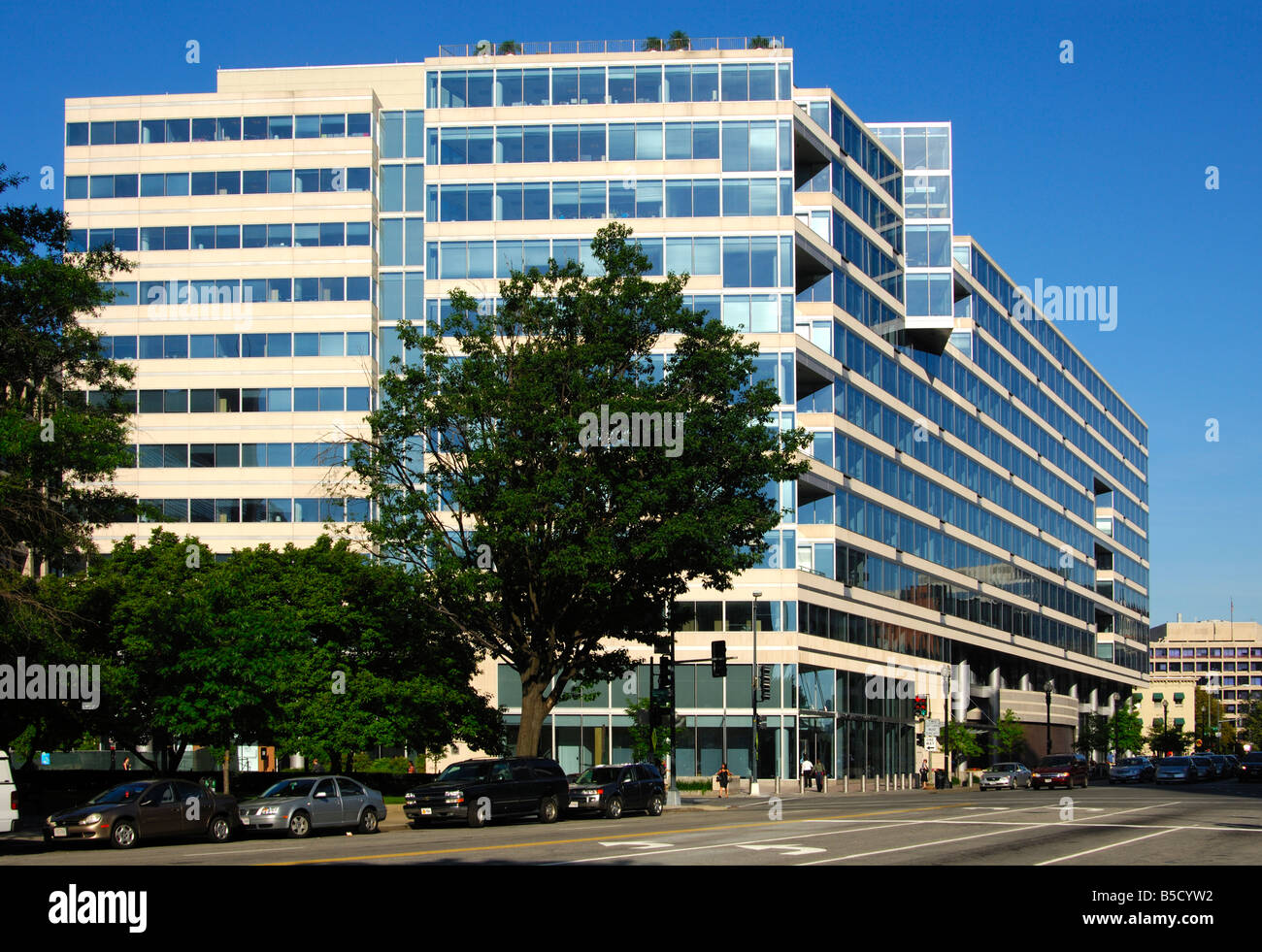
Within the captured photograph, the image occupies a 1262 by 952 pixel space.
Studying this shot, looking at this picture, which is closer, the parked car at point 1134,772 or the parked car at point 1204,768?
the parked car at point 1134,772

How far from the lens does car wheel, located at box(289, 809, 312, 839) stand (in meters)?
29.8

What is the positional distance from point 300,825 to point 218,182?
54.9 m

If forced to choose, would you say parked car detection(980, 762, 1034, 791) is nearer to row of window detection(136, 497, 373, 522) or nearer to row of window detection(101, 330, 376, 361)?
row of window detection(136, 497, 373, 522)

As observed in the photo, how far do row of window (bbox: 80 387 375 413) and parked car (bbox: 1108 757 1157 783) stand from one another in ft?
154

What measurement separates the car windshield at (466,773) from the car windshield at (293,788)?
3386 millimetres

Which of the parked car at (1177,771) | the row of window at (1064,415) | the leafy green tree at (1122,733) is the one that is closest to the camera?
the parked car at (1177,771)

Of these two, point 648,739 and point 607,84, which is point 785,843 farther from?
point 607,84

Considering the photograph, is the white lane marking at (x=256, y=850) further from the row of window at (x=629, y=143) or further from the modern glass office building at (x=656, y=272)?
the row of window at (x=629, y=143)

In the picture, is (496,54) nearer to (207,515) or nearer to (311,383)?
(311,383)

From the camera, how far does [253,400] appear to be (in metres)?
74.9

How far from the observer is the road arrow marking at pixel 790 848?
2062 cm

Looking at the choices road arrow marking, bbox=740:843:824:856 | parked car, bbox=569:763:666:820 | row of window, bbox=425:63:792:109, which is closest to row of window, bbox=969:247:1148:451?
row of window, bbox=425:63:792:109

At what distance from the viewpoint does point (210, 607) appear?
39875mm

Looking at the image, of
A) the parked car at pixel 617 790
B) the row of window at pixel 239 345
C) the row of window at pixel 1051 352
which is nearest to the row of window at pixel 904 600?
the row of window at pixel 1051 352
